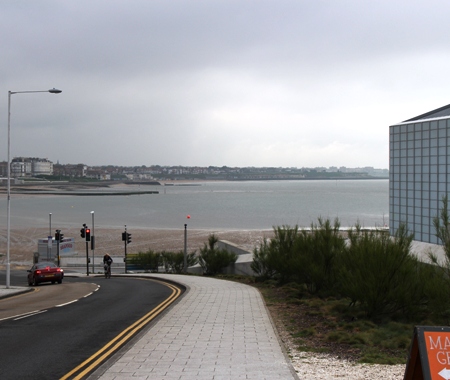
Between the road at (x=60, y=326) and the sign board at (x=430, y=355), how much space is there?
5041 mm

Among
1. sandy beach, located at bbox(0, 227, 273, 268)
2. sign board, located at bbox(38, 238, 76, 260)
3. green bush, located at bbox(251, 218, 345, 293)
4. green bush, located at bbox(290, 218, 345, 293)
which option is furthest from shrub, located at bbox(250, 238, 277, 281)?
sign board, located at bbox(38, 238, 76, 260)

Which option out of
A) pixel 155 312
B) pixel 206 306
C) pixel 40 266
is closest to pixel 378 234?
pixel 206 306

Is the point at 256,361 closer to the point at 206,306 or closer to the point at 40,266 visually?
the point at 206,306

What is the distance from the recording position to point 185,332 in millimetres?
11086

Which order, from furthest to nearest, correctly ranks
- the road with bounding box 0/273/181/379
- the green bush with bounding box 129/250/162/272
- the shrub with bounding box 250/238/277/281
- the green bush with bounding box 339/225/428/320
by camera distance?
the green bush with bounding box 129/250/162/272, the shrub with bounding box 250/238/277/281, the green bush with bounding box 339/225/428/320, the road with bounding box 0/273/181/379

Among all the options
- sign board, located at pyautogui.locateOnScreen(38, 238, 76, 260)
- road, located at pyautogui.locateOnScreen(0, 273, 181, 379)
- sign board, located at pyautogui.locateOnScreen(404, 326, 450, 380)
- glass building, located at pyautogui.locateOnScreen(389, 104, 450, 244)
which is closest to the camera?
sign board, located at pyautogui.locateOnScreen(404, 326, 450, 380)

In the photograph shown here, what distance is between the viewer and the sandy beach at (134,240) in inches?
2264

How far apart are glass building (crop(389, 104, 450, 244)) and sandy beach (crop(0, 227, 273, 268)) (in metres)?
15.6

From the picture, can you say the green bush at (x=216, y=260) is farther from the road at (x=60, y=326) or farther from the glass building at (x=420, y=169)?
the glass building at (x=420, y=169)

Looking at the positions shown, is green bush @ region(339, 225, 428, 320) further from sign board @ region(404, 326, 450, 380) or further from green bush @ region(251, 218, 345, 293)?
sign board @ region(404, 326, 450, 380)

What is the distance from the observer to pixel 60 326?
12648 millimetres

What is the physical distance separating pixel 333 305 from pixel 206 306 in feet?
11.6

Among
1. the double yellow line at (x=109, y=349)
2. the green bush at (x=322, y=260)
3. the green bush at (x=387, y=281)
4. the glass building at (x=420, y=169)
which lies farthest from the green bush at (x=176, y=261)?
the green bush at (x=387, y=281)

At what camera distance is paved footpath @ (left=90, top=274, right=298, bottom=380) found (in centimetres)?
784
